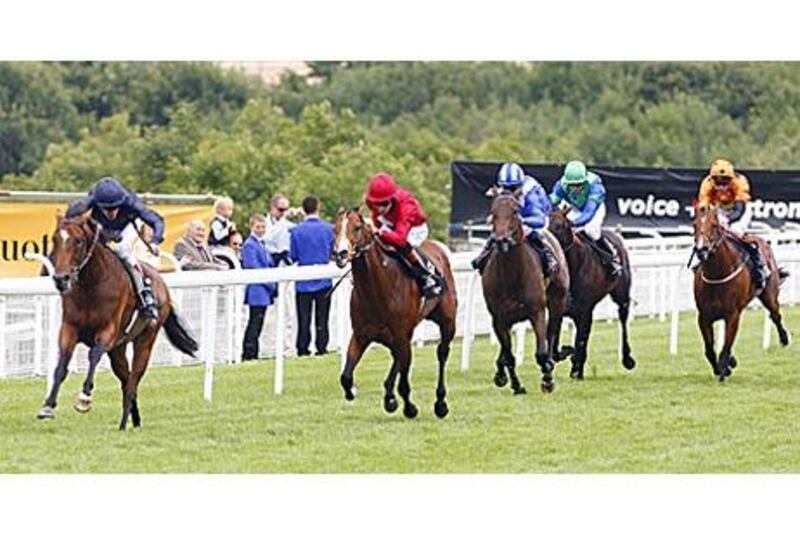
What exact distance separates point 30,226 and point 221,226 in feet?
15.9

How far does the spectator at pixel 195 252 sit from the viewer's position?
17.9 m

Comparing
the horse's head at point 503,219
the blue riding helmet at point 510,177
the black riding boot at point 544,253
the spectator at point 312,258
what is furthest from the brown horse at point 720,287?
the spectator at point 312,258

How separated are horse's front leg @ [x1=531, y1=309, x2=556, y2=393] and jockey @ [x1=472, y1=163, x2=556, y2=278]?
39 cm

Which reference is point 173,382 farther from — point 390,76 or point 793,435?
point 390,76

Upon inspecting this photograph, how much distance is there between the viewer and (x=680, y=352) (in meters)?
19.7

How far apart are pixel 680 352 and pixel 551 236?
339 cm

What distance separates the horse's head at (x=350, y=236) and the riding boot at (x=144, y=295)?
4.17 feet

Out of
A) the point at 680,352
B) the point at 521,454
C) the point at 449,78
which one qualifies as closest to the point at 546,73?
the point at 449,78

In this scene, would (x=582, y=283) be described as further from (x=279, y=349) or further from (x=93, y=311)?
(x=93, y=311)

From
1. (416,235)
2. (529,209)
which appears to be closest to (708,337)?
(529,209)

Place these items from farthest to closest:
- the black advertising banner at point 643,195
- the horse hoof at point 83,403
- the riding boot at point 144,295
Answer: the black advertising banner at point 643,195, the riding boot at point 144,295, the horse hoof at point 83,403

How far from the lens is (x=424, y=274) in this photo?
14.6m

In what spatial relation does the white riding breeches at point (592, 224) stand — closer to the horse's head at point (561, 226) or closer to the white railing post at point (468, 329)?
the horse's head at point (561, 226)
